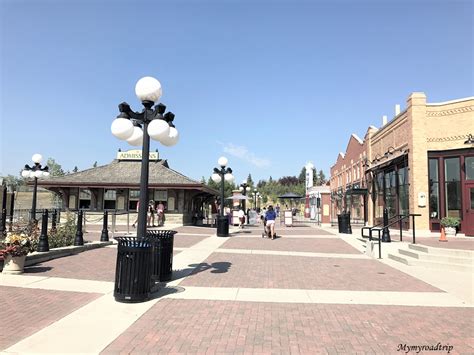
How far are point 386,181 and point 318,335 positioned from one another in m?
23.5

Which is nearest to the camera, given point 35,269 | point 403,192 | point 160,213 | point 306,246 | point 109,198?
point 35,269

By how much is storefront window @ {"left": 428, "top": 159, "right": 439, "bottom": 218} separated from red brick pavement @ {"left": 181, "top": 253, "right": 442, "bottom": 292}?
11.1 meters

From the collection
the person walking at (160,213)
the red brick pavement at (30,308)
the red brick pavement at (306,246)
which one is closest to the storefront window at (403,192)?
the red brick pavement at (306,246)

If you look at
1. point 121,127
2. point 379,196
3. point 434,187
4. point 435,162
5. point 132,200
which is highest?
point 435,162

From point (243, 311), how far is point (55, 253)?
7.32 meters

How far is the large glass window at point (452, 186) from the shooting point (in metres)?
20.4

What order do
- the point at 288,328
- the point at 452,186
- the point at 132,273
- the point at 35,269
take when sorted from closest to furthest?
the point at 288,328 < the point at 132,273 < the point at 35,269 < the point at 452,186

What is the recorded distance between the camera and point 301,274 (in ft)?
31.0

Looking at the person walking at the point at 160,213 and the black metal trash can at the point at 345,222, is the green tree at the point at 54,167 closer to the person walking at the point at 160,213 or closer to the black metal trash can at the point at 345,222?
the person walking at the point at 160,213

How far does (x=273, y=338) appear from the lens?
16.3 feet

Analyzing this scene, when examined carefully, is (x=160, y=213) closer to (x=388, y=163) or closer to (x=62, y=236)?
(x=62, y=236)

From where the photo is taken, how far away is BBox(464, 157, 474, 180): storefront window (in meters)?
20.2

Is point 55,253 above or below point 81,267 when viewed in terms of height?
above

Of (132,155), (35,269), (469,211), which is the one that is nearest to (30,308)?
(35,269)
